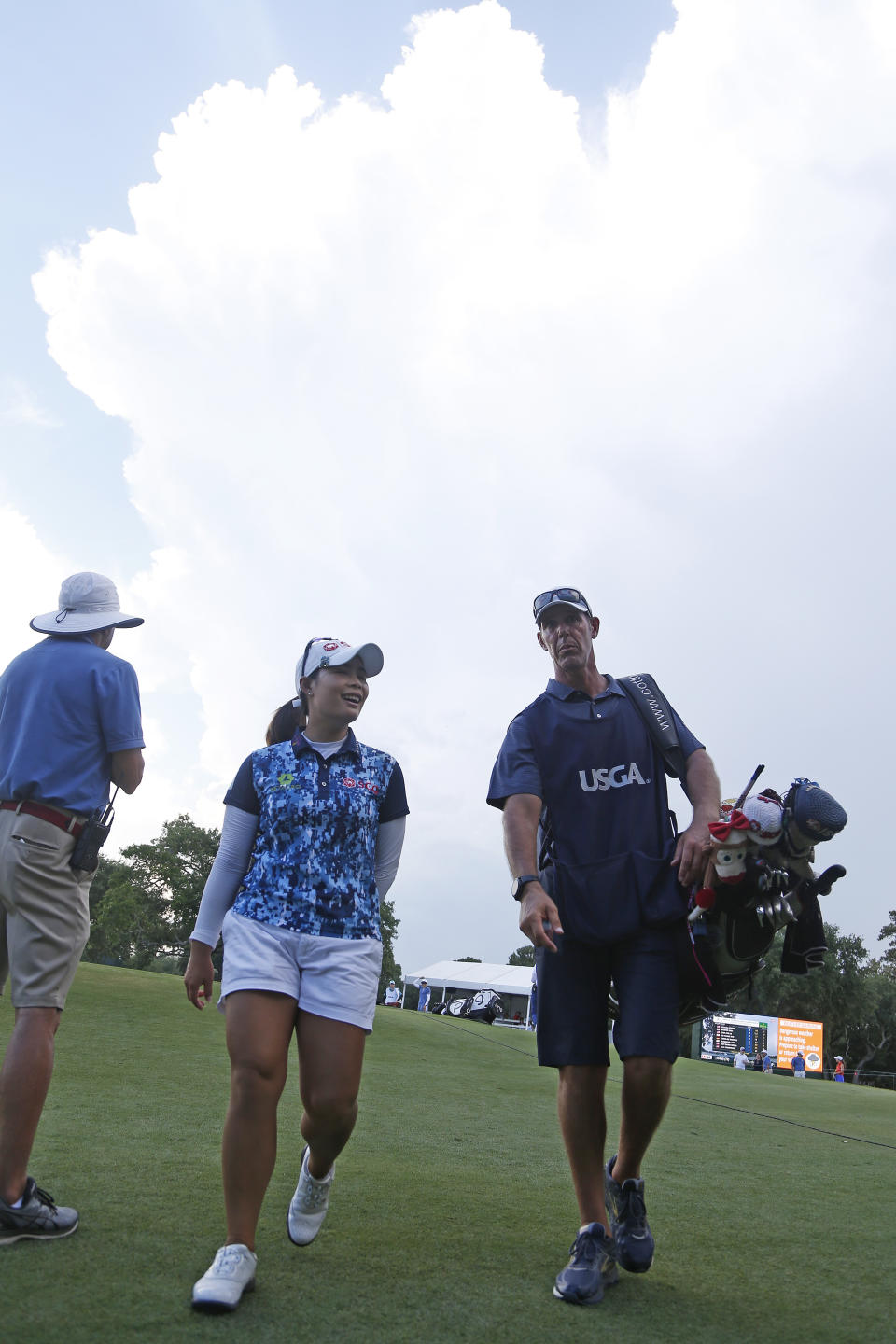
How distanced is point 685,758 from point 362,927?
1.49m

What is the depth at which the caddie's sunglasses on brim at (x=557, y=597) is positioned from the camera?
420 cm

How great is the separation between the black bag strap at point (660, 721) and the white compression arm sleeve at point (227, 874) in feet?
5.26

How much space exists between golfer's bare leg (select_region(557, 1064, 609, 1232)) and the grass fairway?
10.5 inches

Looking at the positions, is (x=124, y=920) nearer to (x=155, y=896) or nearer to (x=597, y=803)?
(x=155, y=896)

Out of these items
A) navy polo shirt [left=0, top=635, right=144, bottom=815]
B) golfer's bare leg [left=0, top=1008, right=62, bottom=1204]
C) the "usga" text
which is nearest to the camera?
golfer's bare leg [left=0, top=1008, right=62, bottom=1204]

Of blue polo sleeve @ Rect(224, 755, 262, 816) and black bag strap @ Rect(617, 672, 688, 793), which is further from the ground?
black bag strap @ Rect(617, 672, 688, 793)

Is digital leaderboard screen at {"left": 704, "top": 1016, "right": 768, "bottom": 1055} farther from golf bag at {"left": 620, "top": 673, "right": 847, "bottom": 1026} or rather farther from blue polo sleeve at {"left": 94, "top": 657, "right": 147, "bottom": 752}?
blue polo sleeve at {"left": 94, "top": 657, "right": 147, "bottom": 752}

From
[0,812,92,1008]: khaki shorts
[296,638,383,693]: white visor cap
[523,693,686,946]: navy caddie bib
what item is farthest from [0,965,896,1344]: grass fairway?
[296,638,383,693]: white visor cap

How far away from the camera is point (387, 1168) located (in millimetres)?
4980

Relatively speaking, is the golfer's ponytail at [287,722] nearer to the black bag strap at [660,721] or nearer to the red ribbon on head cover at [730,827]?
the black bag strap at [660,721]

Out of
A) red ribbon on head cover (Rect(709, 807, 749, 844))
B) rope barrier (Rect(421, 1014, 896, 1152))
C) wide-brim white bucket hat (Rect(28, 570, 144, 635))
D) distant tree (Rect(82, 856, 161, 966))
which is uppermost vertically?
distant tree (Rect(82, 856, 161, 966))

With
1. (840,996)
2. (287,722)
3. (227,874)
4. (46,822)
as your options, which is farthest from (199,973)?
(840,996)

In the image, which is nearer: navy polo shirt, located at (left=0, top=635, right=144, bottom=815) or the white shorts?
the white shorts

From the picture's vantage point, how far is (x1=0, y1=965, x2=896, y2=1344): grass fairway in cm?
266
